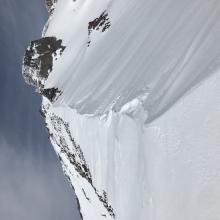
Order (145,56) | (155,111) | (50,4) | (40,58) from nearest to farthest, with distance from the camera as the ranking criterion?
1. (155,111)
2. (145,56)
3. (40,58)
4. (50,4)

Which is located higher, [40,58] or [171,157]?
[40,58]

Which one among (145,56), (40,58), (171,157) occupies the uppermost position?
(40,58)

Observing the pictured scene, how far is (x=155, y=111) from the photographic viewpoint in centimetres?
866

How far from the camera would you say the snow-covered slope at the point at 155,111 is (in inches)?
300

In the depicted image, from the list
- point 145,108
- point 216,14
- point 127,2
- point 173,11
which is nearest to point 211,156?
point 145,108

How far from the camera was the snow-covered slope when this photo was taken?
300 inches

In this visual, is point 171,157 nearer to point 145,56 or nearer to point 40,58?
point 145,56

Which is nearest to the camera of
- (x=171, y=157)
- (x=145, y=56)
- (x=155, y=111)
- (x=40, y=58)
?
(x=171, y=157)

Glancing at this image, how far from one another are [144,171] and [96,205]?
1403 centimetres

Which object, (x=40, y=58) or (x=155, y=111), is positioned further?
(x=40, y=58)

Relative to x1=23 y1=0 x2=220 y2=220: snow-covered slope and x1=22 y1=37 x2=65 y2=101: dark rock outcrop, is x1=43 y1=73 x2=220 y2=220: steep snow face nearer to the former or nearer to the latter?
x1=23 y1=0 x2=220 y2=220: snow-covered slope

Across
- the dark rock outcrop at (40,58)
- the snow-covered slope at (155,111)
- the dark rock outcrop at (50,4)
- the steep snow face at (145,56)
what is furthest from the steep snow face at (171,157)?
the dark rock outcrop at (50,4)

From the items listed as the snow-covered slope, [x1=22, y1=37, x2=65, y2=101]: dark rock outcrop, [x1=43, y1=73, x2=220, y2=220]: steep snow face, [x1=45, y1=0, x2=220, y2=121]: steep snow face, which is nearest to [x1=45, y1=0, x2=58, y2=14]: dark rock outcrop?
[x1=22, y1=37, x2=65, y2=101]: dark rock outcrop

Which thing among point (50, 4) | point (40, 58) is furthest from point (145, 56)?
point (50, 4)
